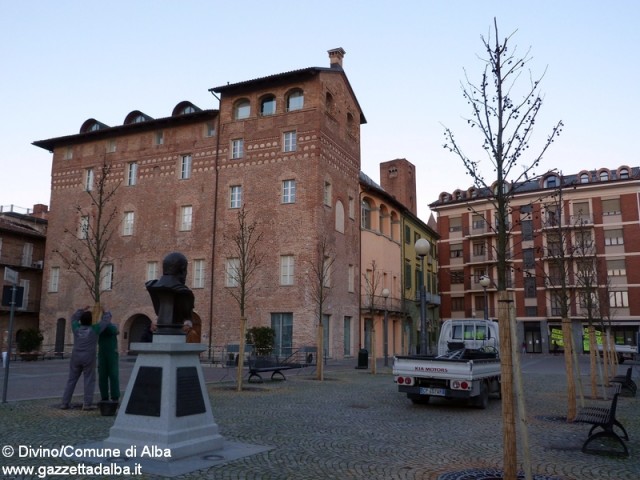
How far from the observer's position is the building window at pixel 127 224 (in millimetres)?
34938

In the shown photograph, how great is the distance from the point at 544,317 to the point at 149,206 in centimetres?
3673

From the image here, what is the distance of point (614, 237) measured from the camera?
49.0 m

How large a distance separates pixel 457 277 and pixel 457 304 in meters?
2.82

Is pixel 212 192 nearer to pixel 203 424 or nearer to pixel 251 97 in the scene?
pixel 251 97

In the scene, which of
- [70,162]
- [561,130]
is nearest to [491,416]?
[561,130]

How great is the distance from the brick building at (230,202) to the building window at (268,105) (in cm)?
7

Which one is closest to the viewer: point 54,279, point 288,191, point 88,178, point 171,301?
point 171,301

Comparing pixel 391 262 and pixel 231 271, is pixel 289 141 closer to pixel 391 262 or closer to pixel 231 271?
pixel 231 271

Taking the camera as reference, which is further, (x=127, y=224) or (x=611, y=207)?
(x=611, y=207)

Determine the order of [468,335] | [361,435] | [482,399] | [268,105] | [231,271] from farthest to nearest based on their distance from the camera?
[268,105] < [231,271] < [468,335] < [482,399] < [361,435]

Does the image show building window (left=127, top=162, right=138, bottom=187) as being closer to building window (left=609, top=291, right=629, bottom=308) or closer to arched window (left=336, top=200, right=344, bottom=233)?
arched window (left=336, top=200, right=344, bottom=233)

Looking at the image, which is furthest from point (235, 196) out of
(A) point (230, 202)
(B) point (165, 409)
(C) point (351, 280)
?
(B) point (165, 409)

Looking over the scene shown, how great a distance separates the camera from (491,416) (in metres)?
10.6

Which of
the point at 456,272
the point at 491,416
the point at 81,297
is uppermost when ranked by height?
the point at 456,272
